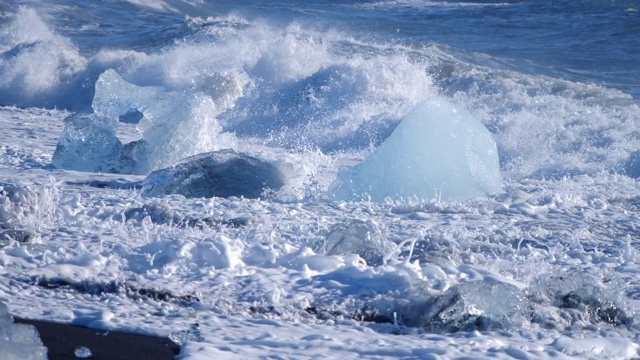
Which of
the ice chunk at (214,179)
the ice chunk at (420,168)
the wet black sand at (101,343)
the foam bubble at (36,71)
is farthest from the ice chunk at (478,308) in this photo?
the foam bubble at (36,71)

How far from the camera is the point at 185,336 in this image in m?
2.75

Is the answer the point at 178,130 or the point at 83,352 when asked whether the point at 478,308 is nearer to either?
the point at 83,352

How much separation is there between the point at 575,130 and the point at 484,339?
681cm

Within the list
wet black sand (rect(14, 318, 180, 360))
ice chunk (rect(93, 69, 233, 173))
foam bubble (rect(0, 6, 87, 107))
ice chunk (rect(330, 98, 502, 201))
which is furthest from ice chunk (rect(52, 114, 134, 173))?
foam bubble (rect(0, 6, 87, 107))

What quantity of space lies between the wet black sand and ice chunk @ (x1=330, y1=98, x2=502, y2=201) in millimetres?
3231

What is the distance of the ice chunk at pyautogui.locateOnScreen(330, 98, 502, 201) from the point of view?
5848 mm

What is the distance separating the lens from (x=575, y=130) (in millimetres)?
9312

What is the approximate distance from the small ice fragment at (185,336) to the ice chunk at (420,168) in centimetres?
312

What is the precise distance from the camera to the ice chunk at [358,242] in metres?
3.91

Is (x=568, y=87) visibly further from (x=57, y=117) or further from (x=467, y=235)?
(x=467, y=235)

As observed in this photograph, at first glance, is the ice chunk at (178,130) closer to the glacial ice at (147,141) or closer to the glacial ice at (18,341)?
the glacial ice at (147,141)

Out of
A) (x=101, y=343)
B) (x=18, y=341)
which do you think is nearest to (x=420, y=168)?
(x=101, y=343)

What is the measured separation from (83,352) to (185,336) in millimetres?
344

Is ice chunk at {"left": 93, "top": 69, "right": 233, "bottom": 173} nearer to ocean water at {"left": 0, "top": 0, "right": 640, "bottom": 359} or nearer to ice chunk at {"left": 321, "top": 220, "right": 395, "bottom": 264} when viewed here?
ocean water at {"left": 0, "top": 0, "right": 640, "bottom": 359}
